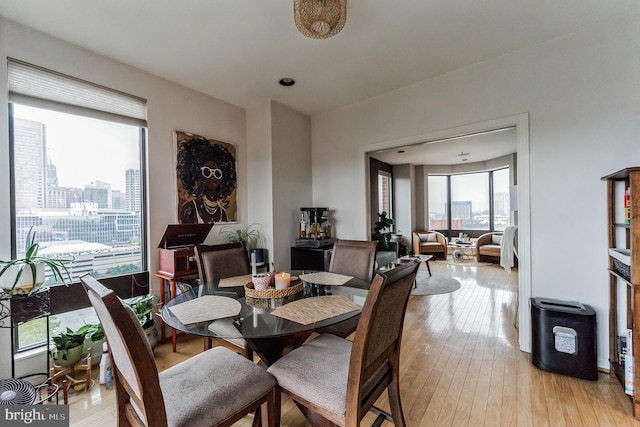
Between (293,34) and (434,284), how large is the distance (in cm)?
424

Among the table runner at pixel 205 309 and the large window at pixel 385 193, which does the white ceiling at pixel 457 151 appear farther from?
the table runner at pixel 205 309

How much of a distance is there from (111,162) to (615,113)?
4.23 m

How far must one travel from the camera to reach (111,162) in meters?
2.59

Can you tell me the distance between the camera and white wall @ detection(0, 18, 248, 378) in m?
1.96

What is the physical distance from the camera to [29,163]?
2123 millimetres

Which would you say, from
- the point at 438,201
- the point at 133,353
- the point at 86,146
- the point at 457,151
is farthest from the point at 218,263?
the point at 438,201

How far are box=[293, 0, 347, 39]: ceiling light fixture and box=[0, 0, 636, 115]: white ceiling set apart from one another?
32 cm

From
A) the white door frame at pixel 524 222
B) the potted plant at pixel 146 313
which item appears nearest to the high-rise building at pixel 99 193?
the potted plant at pixel 146 313

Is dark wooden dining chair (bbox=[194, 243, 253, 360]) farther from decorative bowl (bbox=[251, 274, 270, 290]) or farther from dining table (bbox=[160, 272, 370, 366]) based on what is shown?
decorative bowl (bbox=[251, 274, 270, 290])

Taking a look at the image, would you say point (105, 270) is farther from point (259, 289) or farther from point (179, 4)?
point (179, 4)

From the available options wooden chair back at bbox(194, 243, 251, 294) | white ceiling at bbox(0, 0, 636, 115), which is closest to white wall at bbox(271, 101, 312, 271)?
white ceiling at bbox(0, 0, 636, 115)

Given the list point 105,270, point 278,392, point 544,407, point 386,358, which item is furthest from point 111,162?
point 544,407

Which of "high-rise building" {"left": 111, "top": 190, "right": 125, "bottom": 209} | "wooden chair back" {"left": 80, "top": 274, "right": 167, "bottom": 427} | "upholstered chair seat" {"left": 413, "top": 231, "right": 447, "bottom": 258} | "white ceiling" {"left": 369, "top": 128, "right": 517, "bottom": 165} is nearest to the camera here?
"wooden chair back" {"left": 80, "top": 274, "right": 167, "bottom": 427}

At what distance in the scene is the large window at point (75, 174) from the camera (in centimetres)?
209
